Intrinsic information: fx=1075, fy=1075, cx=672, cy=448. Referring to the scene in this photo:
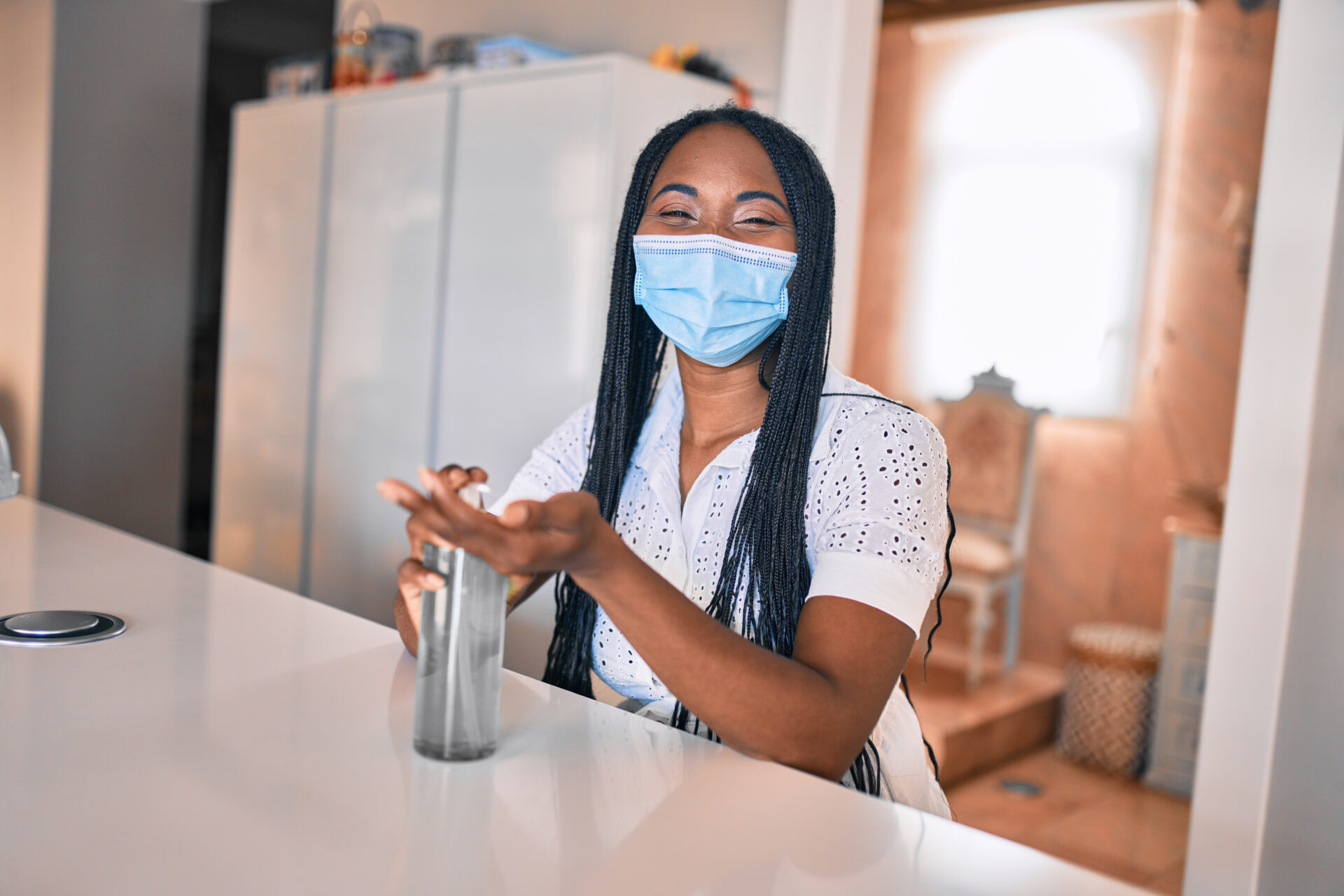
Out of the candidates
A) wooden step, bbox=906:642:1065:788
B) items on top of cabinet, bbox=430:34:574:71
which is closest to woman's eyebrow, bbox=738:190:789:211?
items on top of cabinet, bbox=430:34:574:71

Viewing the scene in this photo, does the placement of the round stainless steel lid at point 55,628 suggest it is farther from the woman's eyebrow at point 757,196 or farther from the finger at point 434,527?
the woman's eyebrow at point 757,196

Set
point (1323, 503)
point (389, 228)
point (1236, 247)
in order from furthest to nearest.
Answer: point (1236, 247), point (389, 228), point (1323, 503)

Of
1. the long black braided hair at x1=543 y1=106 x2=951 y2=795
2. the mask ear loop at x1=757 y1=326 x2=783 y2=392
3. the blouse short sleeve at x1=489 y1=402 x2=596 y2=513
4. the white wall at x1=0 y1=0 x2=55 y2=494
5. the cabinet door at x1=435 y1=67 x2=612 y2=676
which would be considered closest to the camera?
the long black braided hair at x1=543 y1=106 x2=951 y2=795

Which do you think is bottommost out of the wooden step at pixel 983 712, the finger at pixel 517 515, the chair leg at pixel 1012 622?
the wooden step at pixel 983 712

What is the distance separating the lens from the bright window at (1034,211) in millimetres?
3984

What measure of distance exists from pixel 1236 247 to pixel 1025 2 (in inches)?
49.1

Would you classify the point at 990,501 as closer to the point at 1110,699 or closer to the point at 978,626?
the point at 978,626

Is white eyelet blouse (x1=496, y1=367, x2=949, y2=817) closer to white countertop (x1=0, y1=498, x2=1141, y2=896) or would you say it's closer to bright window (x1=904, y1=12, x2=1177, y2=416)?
white countertop (x1=0, y1=498, x2=1141, y2=896)

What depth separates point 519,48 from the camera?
2771mm

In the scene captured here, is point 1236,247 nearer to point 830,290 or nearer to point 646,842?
point 830,290

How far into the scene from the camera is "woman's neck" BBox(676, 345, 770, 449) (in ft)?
4.45

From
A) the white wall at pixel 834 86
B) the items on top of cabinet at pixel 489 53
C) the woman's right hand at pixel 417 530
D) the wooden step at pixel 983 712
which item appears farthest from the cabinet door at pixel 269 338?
the woman's right hand at pixel 417 530

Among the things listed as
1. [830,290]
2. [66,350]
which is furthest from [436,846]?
[66,350]

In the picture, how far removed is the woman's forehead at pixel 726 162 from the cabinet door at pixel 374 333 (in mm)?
1703
